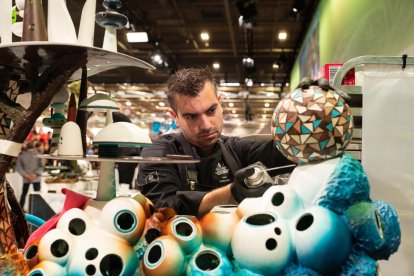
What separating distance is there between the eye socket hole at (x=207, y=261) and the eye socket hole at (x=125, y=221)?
0.44 ft

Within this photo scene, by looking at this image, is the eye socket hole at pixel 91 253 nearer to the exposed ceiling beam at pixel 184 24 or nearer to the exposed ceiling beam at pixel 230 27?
the exposed ceiling beam at pixel 230 27

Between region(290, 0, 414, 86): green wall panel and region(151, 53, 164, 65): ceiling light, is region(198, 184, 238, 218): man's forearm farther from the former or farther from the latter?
region(151, 53, 164, 65): ceiling light

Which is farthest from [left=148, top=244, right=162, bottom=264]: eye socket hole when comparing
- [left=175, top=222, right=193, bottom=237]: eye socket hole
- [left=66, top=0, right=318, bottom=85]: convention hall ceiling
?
[left=66, top=0, right=318, bottom=85]: convention hall ceiling

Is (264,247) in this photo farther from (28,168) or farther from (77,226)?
(28,168)

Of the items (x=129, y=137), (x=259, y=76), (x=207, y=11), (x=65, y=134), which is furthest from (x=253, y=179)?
(x=259, y=76)

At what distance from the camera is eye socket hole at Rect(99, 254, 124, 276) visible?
64 centimetres

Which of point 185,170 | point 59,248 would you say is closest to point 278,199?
point 59,248

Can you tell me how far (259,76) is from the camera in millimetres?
12508

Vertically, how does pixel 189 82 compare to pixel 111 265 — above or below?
above

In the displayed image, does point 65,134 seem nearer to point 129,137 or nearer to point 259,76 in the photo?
point 129,137

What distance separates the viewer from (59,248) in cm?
67

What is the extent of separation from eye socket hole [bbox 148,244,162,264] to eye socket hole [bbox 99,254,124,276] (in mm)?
50

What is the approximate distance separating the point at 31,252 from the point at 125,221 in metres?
0.18

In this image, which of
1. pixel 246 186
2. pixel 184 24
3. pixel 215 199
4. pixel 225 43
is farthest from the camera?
pixel 225 43
